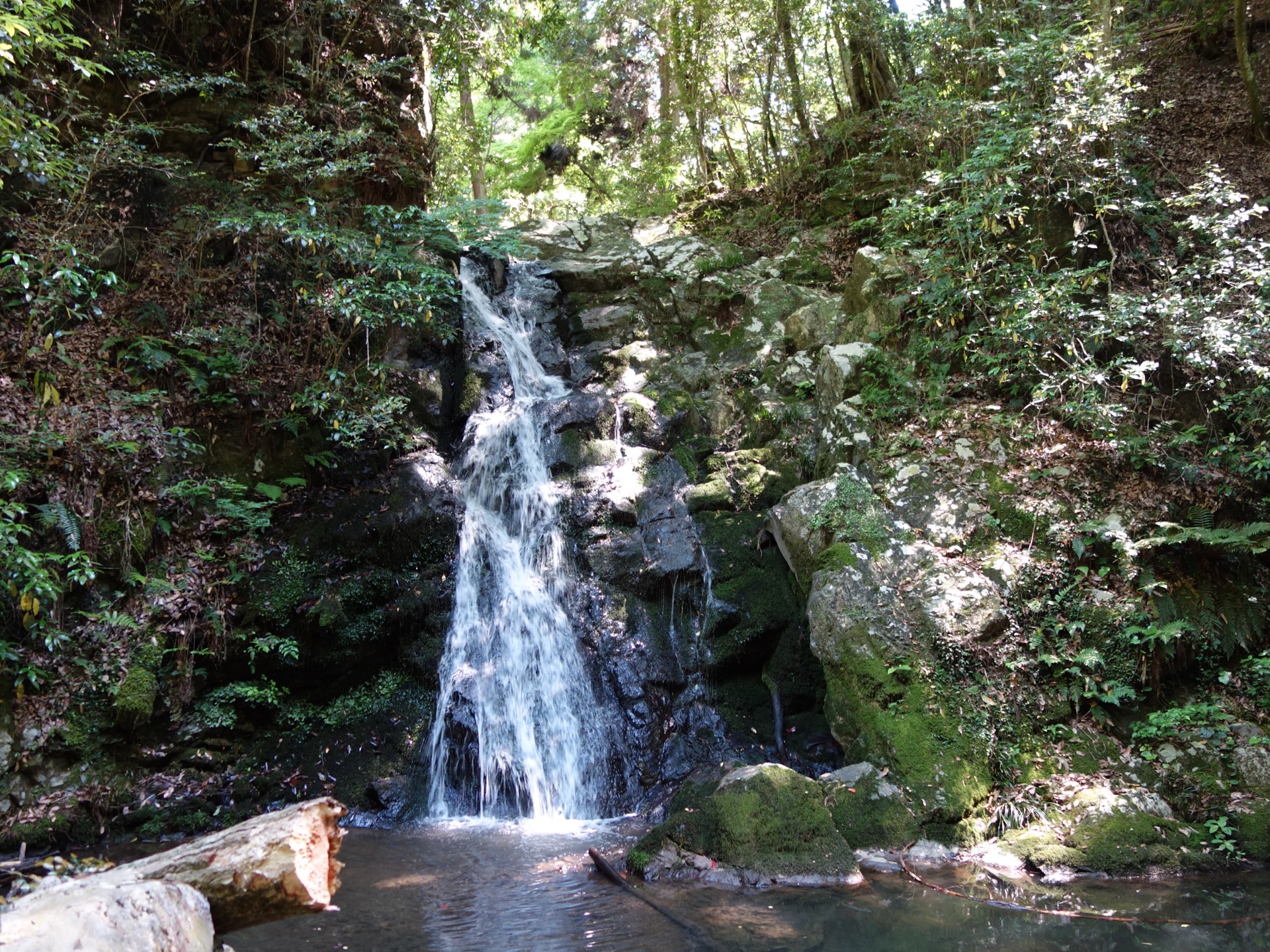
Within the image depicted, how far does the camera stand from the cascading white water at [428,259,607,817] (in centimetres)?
685

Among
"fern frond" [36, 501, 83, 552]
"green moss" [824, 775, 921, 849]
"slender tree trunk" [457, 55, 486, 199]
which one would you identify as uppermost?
"slender tree trunk" [457, 55, 486, 199]

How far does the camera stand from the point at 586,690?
748 centimetres

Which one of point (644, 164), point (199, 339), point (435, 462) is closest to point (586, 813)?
point (435, 462)

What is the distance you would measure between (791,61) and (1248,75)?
695 cm

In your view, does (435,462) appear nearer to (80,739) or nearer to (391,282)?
(391,282)

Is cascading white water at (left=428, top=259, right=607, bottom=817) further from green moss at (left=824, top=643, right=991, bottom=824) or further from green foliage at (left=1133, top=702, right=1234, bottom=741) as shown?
green foliage at (left=1133, top=702, right=1234, bottom=741)

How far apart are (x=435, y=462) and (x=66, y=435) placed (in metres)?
3.76

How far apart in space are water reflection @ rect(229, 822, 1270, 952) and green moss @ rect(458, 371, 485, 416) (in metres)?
6.34

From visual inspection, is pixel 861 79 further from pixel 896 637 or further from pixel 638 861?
pixel 638 861

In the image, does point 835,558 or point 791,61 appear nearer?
point 835,558

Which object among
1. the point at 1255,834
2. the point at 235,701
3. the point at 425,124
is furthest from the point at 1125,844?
the point at 425,124

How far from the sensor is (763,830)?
4.98 m

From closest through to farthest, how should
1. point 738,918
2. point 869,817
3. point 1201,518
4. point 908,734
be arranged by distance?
point 738,918
point 869,817
point 908,734
point 1201,518

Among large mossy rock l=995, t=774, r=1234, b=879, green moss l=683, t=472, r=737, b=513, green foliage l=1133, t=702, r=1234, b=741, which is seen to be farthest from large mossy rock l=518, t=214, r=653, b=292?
large mossy rock l=995, t=774, r=1234, b=879
